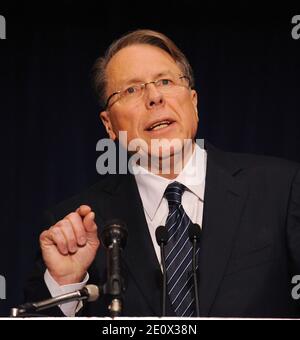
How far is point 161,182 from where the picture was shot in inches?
77.8

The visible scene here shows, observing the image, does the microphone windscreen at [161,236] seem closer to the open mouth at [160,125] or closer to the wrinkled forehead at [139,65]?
the open mouth at [160,125]

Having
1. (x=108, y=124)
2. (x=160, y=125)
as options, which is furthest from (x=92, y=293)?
(x=108, y=124)

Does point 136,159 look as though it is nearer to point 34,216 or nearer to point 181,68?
point 181,68

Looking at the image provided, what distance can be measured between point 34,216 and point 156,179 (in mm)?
724

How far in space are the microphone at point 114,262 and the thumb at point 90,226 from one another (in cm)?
15

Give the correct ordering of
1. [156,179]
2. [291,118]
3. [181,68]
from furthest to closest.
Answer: [291,118], [181,68], [156,179]

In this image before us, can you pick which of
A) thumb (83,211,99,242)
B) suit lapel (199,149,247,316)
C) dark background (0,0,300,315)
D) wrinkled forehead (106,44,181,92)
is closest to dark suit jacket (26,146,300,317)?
suit lapel (199,149,247,316)

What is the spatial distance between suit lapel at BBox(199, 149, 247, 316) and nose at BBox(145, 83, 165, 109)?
0.25m

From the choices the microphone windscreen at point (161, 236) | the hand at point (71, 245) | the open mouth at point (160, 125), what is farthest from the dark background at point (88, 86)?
the microphone windscreen at point (161, 236)

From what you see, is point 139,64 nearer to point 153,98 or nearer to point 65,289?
point 153,98

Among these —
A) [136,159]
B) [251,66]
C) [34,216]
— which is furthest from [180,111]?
[34,216]

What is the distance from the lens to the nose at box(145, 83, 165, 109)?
196cm

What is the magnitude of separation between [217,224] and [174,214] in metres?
0.14
